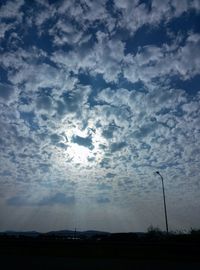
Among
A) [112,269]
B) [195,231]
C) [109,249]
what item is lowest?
[112,269]

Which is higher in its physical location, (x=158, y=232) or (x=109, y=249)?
(x=158, y=232)

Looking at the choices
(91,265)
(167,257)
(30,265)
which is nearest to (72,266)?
(91,265)

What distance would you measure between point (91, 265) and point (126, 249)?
7.16 meters

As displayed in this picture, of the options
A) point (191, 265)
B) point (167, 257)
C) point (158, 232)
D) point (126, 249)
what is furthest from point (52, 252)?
point (158, 232)

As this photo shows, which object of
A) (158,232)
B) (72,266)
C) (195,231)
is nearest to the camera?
(72,266)

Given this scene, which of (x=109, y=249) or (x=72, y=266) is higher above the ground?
(x=109, y=249)

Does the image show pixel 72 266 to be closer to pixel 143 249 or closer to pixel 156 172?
pixel 143 249

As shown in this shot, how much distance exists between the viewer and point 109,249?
2259cm

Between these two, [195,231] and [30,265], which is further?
[195,231]

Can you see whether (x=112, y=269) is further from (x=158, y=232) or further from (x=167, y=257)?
(x=158, y=232)


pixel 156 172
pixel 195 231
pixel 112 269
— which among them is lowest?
pixel 112 269

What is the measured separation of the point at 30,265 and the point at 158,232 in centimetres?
3376

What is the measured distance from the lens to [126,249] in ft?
73.0

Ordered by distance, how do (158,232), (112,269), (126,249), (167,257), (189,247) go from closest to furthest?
1. (112,269)
2. (167,257)
3. (189,247)
4. (126,249)
5. (158,232)
